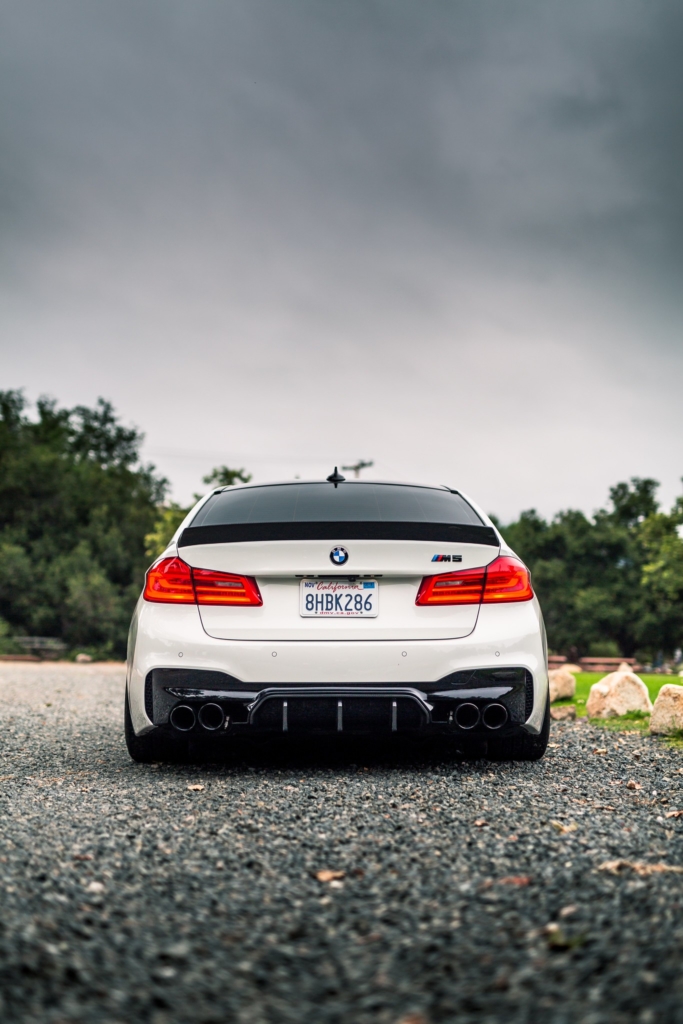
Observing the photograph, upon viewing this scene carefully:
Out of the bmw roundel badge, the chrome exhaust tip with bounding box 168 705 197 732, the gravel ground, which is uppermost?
the bmw roundel badge

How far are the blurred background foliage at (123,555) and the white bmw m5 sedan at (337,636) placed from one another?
1461 inches

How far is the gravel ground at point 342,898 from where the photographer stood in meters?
1.71

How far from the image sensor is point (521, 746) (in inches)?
180

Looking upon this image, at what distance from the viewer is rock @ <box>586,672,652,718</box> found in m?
8.12

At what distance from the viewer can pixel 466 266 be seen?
63.3 ft

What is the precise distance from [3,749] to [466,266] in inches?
650

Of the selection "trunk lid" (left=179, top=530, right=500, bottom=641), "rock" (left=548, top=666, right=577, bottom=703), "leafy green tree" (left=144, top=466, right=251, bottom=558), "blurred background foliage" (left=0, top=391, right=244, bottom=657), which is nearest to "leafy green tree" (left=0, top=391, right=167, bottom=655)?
"blurred background foliage" (left=0, top=391, right=244, bottom=657)

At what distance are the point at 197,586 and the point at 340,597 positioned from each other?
75 centimetres

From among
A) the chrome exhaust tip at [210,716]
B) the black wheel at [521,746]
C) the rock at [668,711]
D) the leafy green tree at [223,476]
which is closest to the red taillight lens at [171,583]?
the chrome exhaust tip at [210,716]

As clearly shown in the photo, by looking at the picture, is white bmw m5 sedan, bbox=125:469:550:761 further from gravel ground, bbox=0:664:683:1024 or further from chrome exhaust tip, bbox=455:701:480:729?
gravel ground, bbox=0:664:683:1024

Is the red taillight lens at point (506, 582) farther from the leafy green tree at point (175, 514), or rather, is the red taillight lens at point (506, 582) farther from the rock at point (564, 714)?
the leafy green tree at point (175, 514)

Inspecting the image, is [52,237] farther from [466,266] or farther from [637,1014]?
[637,1014]

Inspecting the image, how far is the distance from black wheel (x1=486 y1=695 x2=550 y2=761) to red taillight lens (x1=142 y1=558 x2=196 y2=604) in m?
1.90

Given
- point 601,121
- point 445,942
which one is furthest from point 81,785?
Answer: point 601,121
